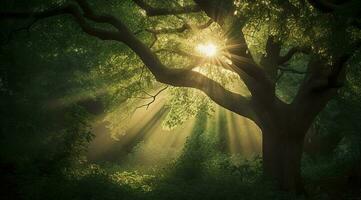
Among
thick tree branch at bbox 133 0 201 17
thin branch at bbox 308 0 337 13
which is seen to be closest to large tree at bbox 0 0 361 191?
thick tree branch at bbox 133 0 201 17

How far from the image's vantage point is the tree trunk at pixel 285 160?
14.4 meters

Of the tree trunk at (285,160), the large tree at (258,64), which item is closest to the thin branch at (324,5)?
the large tree at (258,64)

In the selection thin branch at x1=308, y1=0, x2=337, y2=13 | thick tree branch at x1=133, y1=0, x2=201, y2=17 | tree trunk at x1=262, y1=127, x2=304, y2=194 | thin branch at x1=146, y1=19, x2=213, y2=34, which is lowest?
tree trunk at x1=262, y1=127, x2=304, y2=194

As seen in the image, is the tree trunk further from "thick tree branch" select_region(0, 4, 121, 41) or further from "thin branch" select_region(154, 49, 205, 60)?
"thick tree branch" select_region(0, 4, 121, 41)

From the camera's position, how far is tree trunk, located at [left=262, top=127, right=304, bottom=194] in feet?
47.3

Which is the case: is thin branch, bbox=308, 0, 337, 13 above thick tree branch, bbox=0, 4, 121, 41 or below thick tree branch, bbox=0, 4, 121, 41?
below

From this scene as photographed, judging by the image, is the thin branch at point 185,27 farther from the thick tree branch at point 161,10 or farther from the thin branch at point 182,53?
the thick tree branch at point 161,10

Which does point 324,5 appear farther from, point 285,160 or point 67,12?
point 67,12

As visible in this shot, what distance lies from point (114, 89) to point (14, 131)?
11660mm

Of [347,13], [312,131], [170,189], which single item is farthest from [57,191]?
[312,131]

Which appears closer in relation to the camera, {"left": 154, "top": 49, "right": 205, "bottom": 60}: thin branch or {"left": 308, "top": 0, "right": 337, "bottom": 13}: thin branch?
{"left": 308, "top": 0, "right": 337, "bottom": 13}: thin branch

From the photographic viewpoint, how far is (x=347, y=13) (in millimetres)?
9352

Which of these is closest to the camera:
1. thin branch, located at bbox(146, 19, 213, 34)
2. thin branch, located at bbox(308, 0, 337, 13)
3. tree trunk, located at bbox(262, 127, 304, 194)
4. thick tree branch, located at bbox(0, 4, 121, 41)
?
thin branch, located at bbox(308, 0, 337, 13)

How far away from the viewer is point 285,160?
14.5 meters
